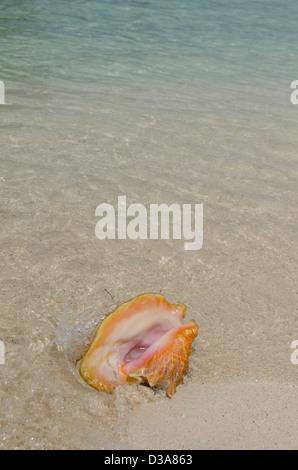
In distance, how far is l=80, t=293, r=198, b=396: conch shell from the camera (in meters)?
1.69

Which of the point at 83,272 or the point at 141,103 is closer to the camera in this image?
the point at 83,272

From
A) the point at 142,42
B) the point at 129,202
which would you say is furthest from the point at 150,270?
the point at 142,42

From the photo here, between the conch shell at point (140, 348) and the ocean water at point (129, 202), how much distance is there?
6cm

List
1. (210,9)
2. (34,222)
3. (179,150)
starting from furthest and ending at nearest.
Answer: (210,9) → (179,150) → (34,222)

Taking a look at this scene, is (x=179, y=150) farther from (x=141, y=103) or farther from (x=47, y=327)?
(x=47, y=327)

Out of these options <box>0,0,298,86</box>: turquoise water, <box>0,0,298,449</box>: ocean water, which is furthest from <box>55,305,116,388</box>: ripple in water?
<box>0,0,298,86</box>: turquoise water

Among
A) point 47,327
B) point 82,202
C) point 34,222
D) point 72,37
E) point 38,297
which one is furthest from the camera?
point 72,37

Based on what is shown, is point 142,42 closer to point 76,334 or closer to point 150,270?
point 150,270

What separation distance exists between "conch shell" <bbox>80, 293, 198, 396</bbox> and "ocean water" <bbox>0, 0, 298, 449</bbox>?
0.20 ft

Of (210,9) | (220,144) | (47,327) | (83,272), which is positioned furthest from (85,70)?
(210,9)

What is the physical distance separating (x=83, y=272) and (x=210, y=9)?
11.0 m

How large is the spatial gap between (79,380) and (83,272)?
75cm

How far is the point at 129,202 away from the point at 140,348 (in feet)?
4.87

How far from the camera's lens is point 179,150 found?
4016 millimetres
